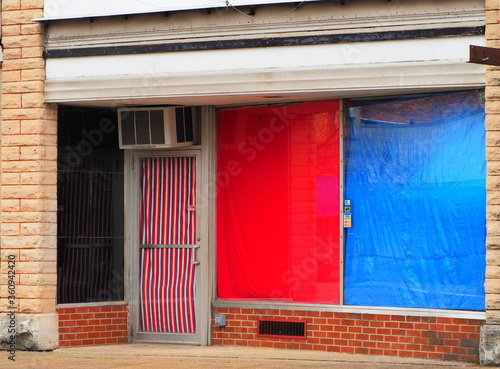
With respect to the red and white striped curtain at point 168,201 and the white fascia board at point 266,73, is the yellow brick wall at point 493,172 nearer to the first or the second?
the white fascia board at point 266,73

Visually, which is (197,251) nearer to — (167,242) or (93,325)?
(167,242)

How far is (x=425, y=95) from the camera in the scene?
39.8 ft

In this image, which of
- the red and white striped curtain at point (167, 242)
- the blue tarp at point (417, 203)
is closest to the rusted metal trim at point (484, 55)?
the blue tarp at point (417, 203)

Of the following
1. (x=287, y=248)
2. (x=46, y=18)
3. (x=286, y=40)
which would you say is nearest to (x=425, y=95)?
(x=286, y=40)

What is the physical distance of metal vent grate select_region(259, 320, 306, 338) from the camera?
1290 centimetres

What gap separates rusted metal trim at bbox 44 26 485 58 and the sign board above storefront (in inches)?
16.0

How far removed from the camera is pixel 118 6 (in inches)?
504

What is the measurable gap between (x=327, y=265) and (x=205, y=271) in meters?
1.71

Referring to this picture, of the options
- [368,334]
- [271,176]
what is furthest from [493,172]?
[271,176]

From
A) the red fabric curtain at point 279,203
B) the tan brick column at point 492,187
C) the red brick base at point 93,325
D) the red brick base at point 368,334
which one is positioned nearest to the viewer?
the tan brick column at point 492,187

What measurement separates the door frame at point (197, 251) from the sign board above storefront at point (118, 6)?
6.65 feet

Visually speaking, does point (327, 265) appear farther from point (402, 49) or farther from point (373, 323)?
point (402, 49)

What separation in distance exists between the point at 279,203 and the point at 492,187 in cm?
291

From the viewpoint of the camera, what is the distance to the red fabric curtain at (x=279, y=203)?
1283 cm
